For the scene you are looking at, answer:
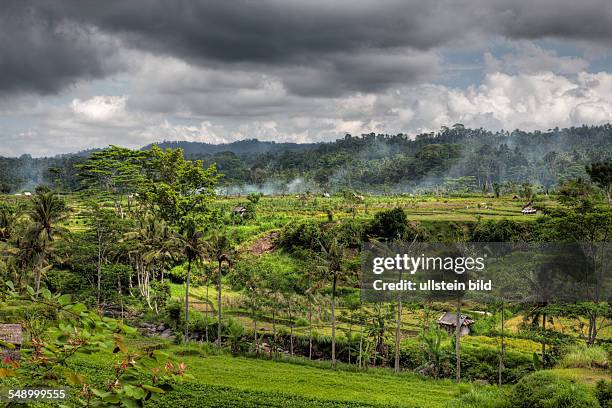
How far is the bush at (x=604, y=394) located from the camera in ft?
44.4

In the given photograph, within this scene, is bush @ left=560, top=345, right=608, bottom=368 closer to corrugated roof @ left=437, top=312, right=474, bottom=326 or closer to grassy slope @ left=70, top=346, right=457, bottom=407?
grassy slope @ left=70, top=346, right=457, bottom=407

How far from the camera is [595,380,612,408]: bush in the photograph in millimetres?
13547

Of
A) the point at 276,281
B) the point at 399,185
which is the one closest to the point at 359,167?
the point at 399,185

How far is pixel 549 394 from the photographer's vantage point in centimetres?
1372

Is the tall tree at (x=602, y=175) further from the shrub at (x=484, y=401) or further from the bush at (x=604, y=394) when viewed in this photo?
the bush at (x=604, y=394)

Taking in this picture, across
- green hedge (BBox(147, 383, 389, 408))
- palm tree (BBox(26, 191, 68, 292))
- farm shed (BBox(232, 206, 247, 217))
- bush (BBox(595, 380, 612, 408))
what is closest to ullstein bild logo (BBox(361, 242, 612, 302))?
green hedge (BBox(147, 383, 389, 408))

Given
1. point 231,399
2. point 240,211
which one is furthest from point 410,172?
point 231,399

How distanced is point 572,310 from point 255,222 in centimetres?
3902

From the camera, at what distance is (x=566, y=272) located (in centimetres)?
3153

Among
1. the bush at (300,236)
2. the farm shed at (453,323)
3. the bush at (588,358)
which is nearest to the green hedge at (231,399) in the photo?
the bush at (588,358)

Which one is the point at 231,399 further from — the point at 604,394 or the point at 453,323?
the point at 453,323

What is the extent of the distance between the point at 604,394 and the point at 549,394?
1518 mm

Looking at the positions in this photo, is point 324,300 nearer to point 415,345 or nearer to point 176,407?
point 415,345

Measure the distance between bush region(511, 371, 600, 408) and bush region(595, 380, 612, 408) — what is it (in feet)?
1.09
